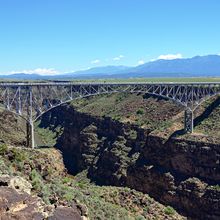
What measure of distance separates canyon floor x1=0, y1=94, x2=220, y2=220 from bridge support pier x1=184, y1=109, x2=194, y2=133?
4.17 feet

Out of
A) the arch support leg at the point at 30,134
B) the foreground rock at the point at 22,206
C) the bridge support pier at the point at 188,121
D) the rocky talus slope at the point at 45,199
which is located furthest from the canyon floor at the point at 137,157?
the foreground rock at the point at 22,206

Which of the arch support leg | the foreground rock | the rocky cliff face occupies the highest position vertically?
the foreground rock

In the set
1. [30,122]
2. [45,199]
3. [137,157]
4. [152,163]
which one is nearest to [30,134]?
[30,122]

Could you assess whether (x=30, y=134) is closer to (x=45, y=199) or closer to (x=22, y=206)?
(x=45, y=199)

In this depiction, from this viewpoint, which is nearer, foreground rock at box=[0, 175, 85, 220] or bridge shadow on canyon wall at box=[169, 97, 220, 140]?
foreground rock at box=[0, 175, 85, 220]

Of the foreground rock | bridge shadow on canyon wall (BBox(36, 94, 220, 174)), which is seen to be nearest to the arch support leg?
bridge shadow on canyon wall (BBox(36, 94, 220, 174))

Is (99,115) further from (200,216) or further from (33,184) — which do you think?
(33,184)

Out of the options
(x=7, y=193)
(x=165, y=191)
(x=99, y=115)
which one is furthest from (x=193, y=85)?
(x=7, y=193)

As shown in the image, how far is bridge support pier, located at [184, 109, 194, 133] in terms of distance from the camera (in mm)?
72188

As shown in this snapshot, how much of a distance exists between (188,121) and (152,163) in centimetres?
837

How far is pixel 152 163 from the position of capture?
7162cm

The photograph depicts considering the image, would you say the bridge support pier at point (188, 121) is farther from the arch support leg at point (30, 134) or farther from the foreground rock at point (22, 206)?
the foreground rock at point (22, 206)

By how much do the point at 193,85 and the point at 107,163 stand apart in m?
19.3

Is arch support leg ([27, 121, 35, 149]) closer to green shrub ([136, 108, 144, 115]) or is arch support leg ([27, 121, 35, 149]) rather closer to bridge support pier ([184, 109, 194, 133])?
bridge support pier ([184, 109, 194, 133])
